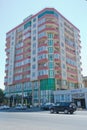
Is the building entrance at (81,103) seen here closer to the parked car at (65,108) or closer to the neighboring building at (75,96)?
the neighboring building at (75,96)

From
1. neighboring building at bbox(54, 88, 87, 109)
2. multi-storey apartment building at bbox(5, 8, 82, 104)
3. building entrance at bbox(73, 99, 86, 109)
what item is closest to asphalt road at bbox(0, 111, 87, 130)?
neighboring building at bbox(54, 88, 87, 109)

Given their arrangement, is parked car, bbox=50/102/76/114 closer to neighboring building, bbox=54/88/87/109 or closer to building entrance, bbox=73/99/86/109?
neighboring building, bbox=54/88/87/109

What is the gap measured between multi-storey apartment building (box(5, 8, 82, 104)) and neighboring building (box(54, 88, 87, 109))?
11.3 feet

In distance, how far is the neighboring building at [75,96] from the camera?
49719mm

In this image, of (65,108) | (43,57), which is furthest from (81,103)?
(65,108)

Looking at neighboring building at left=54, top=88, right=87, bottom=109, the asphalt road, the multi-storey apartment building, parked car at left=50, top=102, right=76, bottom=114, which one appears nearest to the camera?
the asphalt road

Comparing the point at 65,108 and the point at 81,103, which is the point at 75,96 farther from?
the point at 65,108

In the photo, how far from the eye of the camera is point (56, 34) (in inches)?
2598

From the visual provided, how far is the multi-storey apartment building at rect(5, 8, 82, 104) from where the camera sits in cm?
6094

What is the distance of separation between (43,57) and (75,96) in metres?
18.0

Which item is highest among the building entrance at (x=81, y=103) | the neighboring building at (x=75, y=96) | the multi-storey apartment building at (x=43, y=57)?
the multi-storey apartment building at (x=43, y=57)

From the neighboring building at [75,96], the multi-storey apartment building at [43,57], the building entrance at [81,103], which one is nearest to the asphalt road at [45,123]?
the neighboring building at [75,96]

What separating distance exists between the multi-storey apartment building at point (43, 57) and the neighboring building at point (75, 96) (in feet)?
11.3

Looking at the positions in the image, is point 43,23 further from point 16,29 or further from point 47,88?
point 47,88
